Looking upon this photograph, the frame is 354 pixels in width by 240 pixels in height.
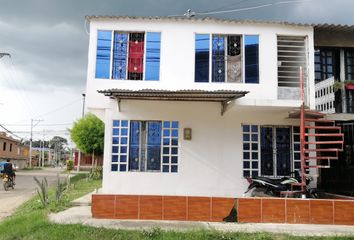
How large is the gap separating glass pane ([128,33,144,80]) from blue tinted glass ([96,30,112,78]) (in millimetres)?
613

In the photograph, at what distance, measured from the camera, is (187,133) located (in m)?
10.8

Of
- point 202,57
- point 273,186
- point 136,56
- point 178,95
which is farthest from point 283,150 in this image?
point 136,56

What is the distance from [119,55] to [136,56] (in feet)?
1.63

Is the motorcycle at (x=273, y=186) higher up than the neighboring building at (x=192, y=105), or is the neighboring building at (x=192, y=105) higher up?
the neighboring building at (x=192, y=105)

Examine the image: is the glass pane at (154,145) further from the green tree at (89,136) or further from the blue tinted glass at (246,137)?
the green tree at (89,136)

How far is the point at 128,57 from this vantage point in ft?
36.1

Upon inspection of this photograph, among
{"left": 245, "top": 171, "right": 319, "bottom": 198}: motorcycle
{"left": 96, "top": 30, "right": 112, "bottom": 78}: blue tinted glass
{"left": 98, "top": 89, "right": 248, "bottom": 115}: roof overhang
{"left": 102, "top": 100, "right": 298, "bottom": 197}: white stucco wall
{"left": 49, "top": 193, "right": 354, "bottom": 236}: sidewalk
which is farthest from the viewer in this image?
{"left": 96, "top": 30, "right": 112, "bottom": 78}: blue tinted glass

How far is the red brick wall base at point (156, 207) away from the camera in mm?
8188

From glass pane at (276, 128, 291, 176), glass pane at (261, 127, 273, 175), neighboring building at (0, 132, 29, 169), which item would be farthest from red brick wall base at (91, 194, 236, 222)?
neighboring building at (0, 132, 29, 169)

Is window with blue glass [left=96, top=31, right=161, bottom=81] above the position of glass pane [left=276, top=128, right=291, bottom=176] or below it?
above

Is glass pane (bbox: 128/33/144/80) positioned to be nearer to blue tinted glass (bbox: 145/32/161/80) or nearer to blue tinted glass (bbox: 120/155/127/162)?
blue tinted glass (bbox: 145/32/161/80)

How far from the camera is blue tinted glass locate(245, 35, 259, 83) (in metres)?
10.9

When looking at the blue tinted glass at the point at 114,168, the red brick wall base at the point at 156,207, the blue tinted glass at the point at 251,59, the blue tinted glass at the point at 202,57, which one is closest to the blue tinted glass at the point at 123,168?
the blue tinted glass at the point at 114,168

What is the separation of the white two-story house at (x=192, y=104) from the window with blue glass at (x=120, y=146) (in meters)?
0.03
